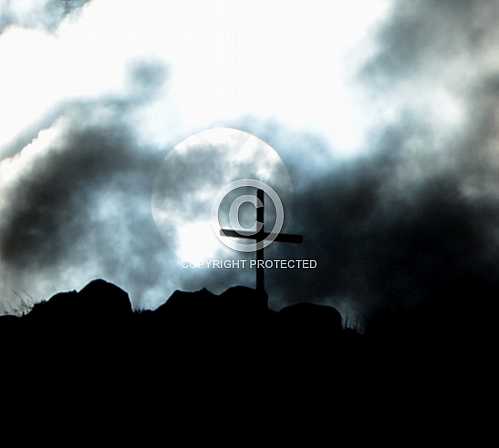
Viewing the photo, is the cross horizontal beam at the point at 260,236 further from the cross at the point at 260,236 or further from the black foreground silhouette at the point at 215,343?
the black foreground silhouette at the point at 215,343

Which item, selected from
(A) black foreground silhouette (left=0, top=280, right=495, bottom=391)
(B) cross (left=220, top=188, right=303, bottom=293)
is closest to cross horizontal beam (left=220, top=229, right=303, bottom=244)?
(B) cross (left=220, top=188, right=303, bottom=293)

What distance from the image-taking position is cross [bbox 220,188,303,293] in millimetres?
14743

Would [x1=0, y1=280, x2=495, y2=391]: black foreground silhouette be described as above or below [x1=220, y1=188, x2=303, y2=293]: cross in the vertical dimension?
below

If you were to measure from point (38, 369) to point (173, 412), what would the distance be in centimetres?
337

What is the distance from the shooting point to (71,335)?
38.0 ft

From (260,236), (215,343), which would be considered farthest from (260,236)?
(215,343)

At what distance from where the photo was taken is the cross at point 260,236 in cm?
1474

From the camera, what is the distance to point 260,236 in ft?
50.6

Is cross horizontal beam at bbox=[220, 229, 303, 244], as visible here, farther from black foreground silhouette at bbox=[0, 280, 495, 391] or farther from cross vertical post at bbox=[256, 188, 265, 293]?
black foreground silhouette at bbox=[0, 280, 495, 391]

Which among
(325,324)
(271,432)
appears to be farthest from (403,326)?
(271,432)

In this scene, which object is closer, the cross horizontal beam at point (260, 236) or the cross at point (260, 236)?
the cross at point (260, 236)

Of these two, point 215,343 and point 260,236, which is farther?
point 260,236

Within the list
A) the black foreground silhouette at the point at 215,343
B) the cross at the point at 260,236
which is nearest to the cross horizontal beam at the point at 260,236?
the cross at the point at 260,236

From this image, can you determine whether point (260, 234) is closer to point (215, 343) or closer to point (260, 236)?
point (260, 236)
